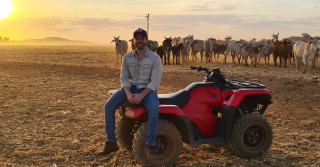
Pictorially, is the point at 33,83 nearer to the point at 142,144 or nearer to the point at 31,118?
the point at 31,118

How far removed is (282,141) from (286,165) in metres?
1.44

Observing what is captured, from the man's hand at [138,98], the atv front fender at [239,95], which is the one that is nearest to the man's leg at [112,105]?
the man's hand at [138,98]

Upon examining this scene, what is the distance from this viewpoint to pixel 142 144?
17.4 ft

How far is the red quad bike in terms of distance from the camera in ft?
17.7

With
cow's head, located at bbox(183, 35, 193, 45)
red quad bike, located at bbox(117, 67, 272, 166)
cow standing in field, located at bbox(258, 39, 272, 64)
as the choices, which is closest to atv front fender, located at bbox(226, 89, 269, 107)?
red quad bike, located at bbox(117, 67, 272, 166)

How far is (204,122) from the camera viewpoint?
5.79 m

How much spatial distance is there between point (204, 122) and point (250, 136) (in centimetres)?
91

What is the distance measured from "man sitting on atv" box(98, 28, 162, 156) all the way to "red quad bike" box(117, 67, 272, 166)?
19 cm

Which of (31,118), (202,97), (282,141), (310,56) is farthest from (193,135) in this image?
(310,56)

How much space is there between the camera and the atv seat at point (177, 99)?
5.60 metres

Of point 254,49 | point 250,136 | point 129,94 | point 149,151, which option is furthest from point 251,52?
point 149,151

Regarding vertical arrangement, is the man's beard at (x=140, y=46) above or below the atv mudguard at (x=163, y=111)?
above

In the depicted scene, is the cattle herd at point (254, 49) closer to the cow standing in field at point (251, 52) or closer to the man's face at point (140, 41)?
the cow standing in field at point (251, 52)

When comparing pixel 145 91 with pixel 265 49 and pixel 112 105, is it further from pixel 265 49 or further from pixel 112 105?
pixel 265 49
